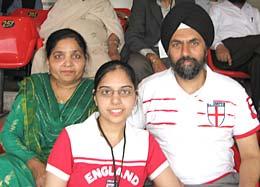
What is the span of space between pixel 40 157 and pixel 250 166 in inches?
37.8

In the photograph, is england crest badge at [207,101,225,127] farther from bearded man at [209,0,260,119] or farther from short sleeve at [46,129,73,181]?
bearded man at [209,0,260,119]

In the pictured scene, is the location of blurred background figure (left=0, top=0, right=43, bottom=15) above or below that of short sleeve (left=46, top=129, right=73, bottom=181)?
above

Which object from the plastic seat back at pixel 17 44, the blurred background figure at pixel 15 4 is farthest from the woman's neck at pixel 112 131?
the blurred background figure at pixel 15 4

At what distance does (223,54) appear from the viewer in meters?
3.61

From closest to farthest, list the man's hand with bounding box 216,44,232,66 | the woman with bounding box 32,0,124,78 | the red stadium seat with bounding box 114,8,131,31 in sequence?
the woman with bounding box 32,0,124,78 < the man's hand with bounding box 216,44,232,66 < the red stadium seat with bounding box 114,8,131,31

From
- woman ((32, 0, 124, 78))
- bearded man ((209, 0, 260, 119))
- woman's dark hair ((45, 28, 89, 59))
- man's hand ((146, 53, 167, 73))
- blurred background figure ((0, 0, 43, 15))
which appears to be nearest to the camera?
woman's dark hair ((45, 28, 89, 59))

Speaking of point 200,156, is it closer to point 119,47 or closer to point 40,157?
point 40,157

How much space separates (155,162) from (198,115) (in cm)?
35

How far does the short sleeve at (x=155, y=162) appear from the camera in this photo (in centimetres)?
199

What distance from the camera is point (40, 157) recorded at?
7.56ft

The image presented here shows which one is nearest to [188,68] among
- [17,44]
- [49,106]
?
[49,106]

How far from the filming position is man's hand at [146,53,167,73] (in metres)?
3.15

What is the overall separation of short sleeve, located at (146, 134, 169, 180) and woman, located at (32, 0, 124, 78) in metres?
1.32

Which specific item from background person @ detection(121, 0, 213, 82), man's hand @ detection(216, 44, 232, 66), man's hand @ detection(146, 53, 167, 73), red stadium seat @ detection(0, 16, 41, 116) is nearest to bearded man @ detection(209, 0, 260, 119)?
man's hand @ detection(216, 44, 232, 66)
